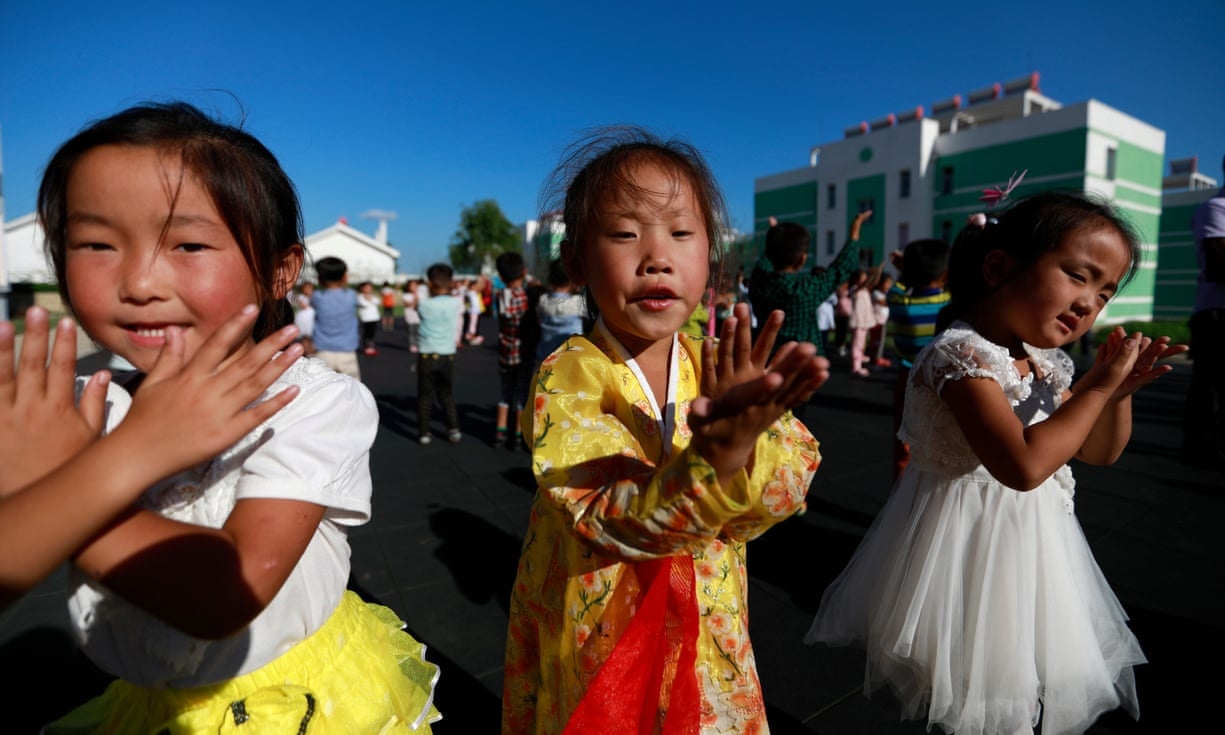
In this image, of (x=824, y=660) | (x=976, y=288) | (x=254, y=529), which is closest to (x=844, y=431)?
(x=824, y=660)

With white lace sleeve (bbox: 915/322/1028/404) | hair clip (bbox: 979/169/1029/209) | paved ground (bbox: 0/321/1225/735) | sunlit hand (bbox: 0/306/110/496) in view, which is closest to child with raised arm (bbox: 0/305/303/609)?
sunlit hand (bbox: 0/306/110/496)

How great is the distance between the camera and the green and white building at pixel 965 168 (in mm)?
24891

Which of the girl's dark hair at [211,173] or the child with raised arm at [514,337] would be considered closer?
the girl's dark hair at [211,173]

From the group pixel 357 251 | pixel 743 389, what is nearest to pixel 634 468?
pixel 743 389

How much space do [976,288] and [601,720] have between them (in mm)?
1721

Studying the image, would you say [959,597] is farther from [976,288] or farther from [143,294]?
[143,294]

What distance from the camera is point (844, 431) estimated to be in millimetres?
6500

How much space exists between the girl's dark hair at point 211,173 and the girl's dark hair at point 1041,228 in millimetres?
1862

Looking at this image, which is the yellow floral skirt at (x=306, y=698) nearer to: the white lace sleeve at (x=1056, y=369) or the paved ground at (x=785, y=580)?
the paved ground at (x=785, y=580)

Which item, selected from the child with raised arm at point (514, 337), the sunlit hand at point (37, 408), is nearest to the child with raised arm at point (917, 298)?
the child with raised arm at point (514, 337)

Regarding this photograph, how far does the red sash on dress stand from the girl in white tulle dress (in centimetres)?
99

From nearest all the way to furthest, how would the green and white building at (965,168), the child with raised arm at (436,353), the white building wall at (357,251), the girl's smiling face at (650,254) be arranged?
the girl's smiling face at (650,254) → the child with raised arm at (436,353) → the green and white building at (965,168) → the white building wall at (357,251)

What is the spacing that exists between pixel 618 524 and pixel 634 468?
0.53 ft

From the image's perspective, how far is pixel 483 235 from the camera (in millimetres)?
56562
